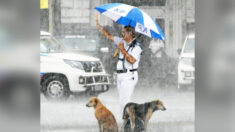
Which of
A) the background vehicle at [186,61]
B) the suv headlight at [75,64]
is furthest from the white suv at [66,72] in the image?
the background vehicle at [186,61]

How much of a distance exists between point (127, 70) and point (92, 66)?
1.91 feet

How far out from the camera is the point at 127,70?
6.65 meters

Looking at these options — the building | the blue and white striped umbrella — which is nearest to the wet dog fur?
the building

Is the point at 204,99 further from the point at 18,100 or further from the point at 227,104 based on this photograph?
the point at 18,100

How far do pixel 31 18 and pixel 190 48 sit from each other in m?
2.75

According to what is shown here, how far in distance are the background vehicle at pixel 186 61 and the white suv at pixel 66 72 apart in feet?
4.01

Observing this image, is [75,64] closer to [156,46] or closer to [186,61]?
[156,46]

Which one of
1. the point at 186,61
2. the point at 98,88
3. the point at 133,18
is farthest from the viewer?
the point at 186,61

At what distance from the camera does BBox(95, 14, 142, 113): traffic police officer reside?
6.61 meters

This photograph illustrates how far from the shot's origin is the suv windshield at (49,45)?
262 inches

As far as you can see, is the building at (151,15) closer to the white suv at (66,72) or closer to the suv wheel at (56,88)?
the white suv at (66,72)

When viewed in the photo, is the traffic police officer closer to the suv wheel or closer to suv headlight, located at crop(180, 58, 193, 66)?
suv headlight, located at crop(180, 58, 193, 66)

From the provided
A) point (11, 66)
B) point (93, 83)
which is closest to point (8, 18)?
point (11, 66)

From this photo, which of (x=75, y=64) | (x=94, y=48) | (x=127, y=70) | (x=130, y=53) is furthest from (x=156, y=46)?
(x=75, y=64)
